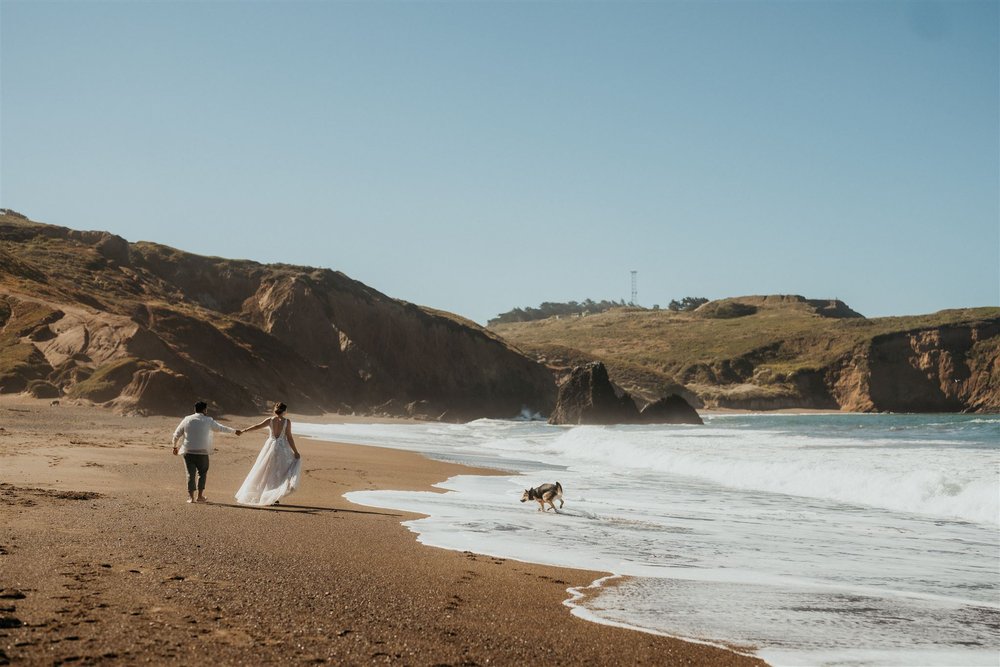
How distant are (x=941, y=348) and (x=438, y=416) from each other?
235 feet

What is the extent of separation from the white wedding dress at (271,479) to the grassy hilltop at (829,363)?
268ft

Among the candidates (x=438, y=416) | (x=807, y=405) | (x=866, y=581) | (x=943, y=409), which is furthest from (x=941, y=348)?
(x=866, y=581)

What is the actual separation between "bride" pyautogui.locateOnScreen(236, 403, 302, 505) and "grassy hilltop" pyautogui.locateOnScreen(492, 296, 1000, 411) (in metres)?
81.5

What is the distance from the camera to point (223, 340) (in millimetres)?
56219

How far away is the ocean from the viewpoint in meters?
5.82

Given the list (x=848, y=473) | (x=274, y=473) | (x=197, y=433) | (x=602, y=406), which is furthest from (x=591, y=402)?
(x=274, y=473)

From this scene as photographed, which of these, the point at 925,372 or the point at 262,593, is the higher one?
the point at 925,372

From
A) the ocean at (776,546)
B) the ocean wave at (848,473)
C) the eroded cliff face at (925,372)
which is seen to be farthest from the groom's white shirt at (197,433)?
the eroded cliff face at (925,372)

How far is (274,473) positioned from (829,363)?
110725 mm

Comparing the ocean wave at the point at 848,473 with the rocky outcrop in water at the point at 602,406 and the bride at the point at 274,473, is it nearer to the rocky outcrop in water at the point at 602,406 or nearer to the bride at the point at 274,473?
the bride at the point at 274,473

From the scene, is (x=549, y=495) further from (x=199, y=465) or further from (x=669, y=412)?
(x=669, y=412)

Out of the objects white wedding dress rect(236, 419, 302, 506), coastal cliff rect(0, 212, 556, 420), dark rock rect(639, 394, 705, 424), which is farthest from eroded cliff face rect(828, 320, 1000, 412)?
white wedding dress rect(236, 419, 302, 506)

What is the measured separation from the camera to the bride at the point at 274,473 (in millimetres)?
11078

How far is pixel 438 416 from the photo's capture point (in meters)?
70.7
